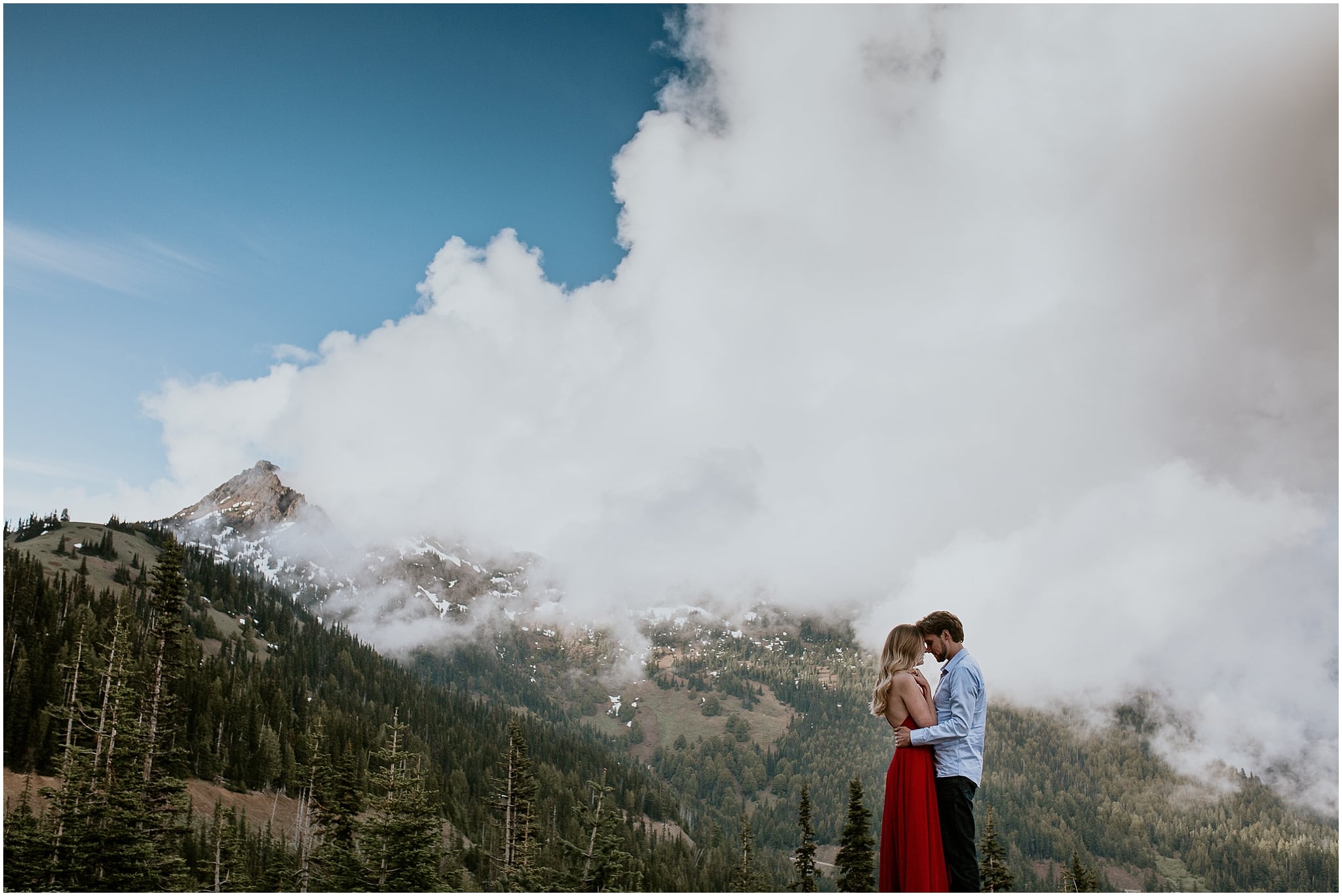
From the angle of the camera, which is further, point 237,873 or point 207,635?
point 207,635

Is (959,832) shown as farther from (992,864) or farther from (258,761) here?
(258,761)

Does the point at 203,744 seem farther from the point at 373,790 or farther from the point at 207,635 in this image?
the point at 207,635

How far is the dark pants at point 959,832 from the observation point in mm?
8547

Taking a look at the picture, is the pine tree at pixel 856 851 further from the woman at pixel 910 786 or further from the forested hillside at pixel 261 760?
the woman at pixel 910 786

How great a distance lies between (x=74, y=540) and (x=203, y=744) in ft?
349

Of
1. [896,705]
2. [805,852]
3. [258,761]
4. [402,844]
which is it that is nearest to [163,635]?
[402,844]

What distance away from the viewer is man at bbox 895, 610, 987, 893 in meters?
8.48

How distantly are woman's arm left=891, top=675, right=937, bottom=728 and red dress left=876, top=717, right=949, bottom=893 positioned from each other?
0.17m

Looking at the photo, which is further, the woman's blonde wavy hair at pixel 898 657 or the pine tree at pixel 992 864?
the pine tree at pixel 992 864

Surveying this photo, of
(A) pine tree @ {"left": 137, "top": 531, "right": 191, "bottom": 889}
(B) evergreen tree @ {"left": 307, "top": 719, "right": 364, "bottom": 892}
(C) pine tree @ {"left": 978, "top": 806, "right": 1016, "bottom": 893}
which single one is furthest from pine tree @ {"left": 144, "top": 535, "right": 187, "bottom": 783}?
(C) pine tree @ {"left": 978, "top": 806, "right": 1016, "bottom": 893}

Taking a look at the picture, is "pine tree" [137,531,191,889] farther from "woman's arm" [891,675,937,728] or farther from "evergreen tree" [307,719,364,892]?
"woman's arm" [891,675,937,728]

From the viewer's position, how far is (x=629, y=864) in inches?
2029

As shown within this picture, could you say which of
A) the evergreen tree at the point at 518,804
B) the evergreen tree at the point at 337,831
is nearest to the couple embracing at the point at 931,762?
the evergreen tree at the point at 337,831

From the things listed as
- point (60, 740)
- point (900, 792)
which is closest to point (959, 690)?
point (900, 792)
